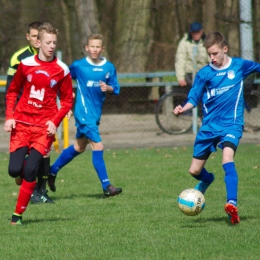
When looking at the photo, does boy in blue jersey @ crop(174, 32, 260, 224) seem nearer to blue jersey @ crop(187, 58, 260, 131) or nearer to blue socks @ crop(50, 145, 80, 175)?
blue jersey @ crop(187, 58, 260, 131)

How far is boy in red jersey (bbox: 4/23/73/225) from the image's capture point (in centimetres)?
658

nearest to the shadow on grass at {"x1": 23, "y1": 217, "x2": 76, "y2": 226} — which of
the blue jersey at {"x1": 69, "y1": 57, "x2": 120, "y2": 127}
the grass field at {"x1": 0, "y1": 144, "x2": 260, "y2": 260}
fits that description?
the grass field at {"x1": 0, "y1": 144, "x2": 260, "y2": 260}

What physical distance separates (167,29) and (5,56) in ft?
12.7

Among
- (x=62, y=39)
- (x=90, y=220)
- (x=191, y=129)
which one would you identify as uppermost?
(x=90, y=220)

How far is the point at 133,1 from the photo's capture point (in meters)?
16.3

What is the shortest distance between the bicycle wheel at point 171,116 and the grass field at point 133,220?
3362 millimetres

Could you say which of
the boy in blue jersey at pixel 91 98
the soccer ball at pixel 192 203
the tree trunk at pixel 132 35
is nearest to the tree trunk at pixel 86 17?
the tree trunk at pixel 132 35

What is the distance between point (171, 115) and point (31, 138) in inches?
307

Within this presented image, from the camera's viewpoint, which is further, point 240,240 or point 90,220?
point 90,220

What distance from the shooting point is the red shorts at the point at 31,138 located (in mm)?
6638

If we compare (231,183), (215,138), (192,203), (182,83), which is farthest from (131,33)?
(192,203)

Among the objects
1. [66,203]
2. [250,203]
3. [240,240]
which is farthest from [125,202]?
[240,240]

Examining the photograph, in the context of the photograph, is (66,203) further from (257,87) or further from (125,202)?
(257,87)

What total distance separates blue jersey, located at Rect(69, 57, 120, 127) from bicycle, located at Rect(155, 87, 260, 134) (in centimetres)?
537
